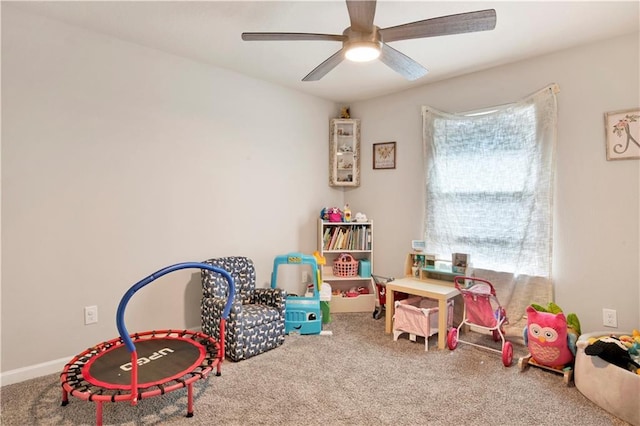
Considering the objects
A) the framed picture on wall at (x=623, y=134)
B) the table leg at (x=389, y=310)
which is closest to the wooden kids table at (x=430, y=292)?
the table leg at (x=389, y=310)

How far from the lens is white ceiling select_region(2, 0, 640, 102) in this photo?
2.26 metres

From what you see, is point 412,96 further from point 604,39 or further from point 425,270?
point 425,270

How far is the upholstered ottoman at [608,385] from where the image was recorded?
1926mm

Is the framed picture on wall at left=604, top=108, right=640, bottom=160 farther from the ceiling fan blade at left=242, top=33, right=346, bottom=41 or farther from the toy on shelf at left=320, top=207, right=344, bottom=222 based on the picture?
the toy on shelf at left=320, top=207, right=344, bottom=222

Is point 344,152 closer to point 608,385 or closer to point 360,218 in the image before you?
point 360,218

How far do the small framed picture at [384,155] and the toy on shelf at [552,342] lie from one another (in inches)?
84.0

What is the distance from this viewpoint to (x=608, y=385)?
204 centimetres

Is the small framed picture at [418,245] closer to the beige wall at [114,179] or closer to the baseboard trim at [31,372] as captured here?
the beige wall at [114,179]

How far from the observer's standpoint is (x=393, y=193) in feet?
13.4

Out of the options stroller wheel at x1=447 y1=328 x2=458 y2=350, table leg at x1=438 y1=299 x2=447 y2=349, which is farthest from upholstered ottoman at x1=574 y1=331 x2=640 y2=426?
table leg at x1=438 y1=299 x2=447 y2=349

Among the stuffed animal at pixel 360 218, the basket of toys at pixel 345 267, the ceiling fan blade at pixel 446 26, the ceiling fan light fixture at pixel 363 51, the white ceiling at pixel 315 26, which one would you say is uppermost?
the white ceiling at pixel 315 26

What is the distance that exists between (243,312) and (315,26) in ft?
7.27

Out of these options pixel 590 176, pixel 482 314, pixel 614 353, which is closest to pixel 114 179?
pixel 482 314

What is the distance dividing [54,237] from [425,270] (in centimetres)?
311
